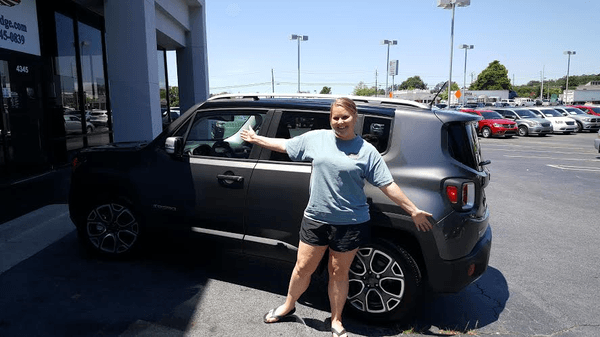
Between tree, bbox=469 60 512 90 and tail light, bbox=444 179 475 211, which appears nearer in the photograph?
tail light, bbox=444 179 475 211

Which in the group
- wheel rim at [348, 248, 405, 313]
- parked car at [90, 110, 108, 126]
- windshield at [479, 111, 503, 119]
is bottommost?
wheel rim at [348, 248, 405, 313]

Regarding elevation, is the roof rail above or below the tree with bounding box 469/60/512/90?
below

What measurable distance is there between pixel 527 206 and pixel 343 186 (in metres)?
5.96

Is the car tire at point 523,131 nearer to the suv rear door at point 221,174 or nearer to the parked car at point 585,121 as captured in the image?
the parked car at point 585,121

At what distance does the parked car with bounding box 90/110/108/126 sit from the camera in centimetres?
1255

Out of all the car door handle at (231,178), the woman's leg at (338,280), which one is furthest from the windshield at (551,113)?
the woman's leg at (338,280)

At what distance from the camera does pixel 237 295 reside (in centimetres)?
389

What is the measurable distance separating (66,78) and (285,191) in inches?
388

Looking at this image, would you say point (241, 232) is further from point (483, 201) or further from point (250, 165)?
point (483, 201)

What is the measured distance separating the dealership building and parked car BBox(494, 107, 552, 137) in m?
20.7

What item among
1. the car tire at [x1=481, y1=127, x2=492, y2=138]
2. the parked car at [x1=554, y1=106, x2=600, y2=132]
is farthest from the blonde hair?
the parked car at [x1=554, y1=106, x2=600, y2=132]

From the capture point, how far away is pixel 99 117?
12945 mm

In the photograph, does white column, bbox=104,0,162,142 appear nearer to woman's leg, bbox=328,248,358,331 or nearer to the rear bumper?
woman's leg, bbox=328,248,358,331

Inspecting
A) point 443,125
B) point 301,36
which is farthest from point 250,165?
point 301,36
